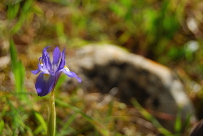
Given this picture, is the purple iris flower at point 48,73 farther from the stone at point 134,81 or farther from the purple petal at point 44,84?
the stone at point 134,81

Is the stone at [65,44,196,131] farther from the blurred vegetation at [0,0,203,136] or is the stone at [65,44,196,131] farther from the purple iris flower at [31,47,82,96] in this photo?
the purple iris flower at [31,47,82,96]

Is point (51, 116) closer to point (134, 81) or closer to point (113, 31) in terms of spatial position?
point (134, 81)

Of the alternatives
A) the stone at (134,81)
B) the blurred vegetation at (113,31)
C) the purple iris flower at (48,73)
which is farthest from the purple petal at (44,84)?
the stone at (134,81)

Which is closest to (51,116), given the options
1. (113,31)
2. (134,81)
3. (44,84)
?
(44,84)

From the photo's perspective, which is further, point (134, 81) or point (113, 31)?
point (113, 31)

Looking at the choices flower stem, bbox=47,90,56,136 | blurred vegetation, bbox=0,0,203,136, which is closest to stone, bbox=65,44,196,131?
blurred vegetation, bbox=0,0,203,136

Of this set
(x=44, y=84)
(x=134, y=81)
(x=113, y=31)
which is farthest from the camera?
(x=113, y=31)

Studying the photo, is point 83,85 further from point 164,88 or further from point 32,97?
point 164,88
